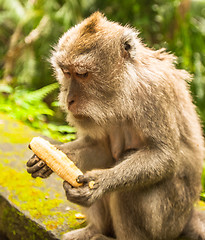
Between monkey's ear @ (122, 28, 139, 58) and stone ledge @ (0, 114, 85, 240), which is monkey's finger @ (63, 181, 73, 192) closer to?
stone ledge @ (0, 114, 85, 240)

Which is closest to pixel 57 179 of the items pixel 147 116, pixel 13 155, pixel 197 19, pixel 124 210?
pixel 13 155

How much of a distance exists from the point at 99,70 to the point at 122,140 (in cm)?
84

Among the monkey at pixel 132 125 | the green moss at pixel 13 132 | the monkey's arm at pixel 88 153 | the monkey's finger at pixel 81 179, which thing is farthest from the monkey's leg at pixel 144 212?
the green moss at pixel 13 132

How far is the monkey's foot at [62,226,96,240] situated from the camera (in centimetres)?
348

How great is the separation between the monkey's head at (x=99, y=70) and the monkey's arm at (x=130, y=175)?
458mm

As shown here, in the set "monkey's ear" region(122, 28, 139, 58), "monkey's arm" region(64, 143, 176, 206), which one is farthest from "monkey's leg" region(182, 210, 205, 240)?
"monkey's ear" region(122, 28, 139, 58)

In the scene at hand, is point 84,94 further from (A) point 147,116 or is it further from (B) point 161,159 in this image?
(B) point 161,159

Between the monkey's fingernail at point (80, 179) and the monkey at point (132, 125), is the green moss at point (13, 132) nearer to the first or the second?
the monkey at point (132, 125)

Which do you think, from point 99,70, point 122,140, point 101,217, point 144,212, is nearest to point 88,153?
point 122,140

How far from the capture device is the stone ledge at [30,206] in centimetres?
361

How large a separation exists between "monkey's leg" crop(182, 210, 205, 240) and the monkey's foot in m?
0.95

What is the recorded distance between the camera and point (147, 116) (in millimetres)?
3146

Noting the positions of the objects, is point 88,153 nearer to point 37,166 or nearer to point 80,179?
point 37,166

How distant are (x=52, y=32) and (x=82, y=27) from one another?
5539mm
